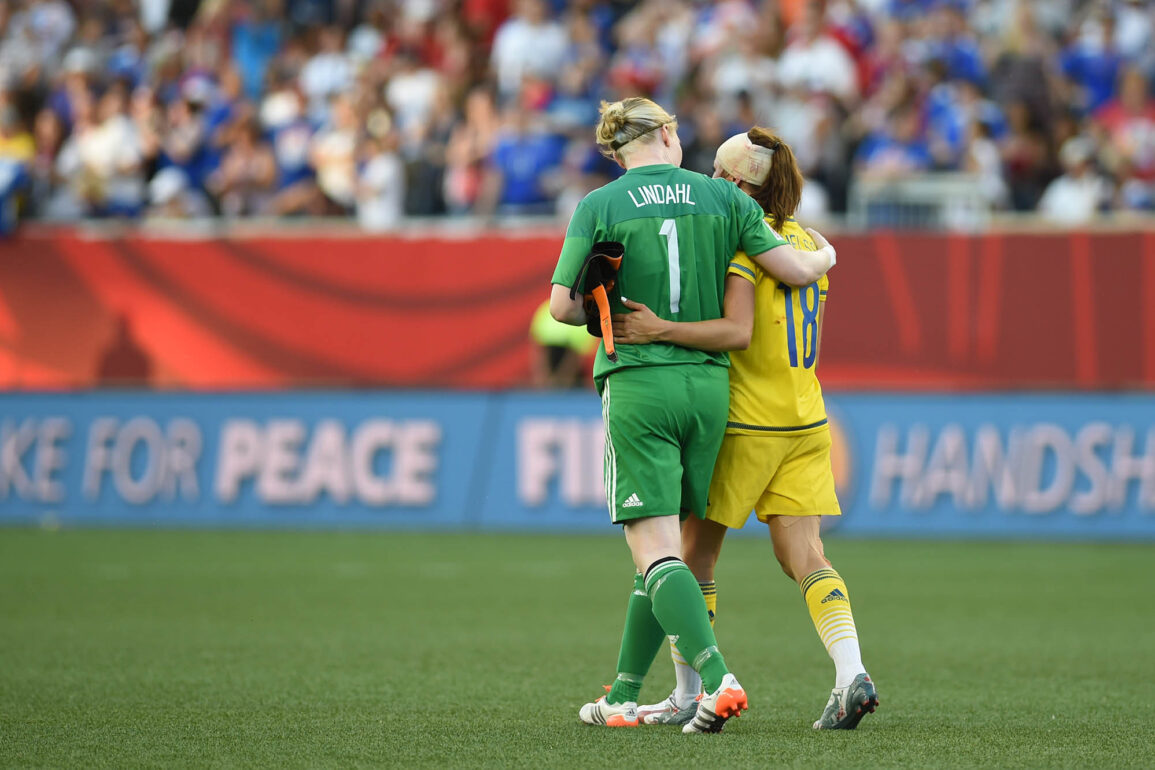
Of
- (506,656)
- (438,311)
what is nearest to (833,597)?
(506,656)

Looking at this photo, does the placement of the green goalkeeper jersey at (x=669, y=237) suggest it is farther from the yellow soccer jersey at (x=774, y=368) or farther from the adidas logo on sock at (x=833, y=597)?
the adidas logo on sock at (x=833, y=597)

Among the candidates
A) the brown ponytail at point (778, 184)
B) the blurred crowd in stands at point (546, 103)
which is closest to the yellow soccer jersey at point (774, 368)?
the brown ponytail at point (778, 184)

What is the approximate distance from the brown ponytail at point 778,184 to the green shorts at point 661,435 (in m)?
0.69

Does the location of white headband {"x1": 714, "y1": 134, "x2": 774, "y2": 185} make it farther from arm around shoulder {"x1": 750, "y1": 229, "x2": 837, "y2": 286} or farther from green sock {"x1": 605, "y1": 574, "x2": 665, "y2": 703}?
green sock {"x1": 605, "y1": 574, "x2": 665, "y2": 703}

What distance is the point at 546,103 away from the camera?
1817 cm

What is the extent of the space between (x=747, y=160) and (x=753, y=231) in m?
0.38

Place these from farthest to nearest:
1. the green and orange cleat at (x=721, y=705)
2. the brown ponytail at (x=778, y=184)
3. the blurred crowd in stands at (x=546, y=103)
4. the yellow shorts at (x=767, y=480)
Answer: the blurred crowd in stands at (x=546, y=103) → the brown ponytail at (x=778, y=184) → the yellow shorts at (x=767, y=480) → the green and orange cleat at (x=721, y=705)

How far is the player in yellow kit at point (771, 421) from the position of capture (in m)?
6.00

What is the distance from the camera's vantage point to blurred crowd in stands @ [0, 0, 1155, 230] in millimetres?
16750

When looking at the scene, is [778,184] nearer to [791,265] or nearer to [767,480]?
[791,265]

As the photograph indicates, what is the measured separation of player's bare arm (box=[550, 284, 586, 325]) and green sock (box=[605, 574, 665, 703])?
40.5 inches

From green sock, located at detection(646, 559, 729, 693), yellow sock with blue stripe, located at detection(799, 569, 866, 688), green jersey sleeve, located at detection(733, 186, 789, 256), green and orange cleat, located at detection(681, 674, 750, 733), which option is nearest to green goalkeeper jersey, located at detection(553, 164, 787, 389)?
green jersey sleeve, located at detection(733, 186, 789, 256)

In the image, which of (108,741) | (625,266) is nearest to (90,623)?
(108,741)

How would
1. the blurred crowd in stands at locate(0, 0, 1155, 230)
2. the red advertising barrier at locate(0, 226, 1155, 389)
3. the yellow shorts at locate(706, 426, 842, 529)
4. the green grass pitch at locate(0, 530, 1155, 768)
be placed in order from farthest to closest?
1. the blurred crowd in stands at locate(0, 0, 1155, 230)
2. the red advertising barrier at locate(0, 226, 1155, 389)
3. the yellow shorts at locate(706, 426, 842, 529)
4. the green grass pitch at locate(0, 530, 1155, 768)
